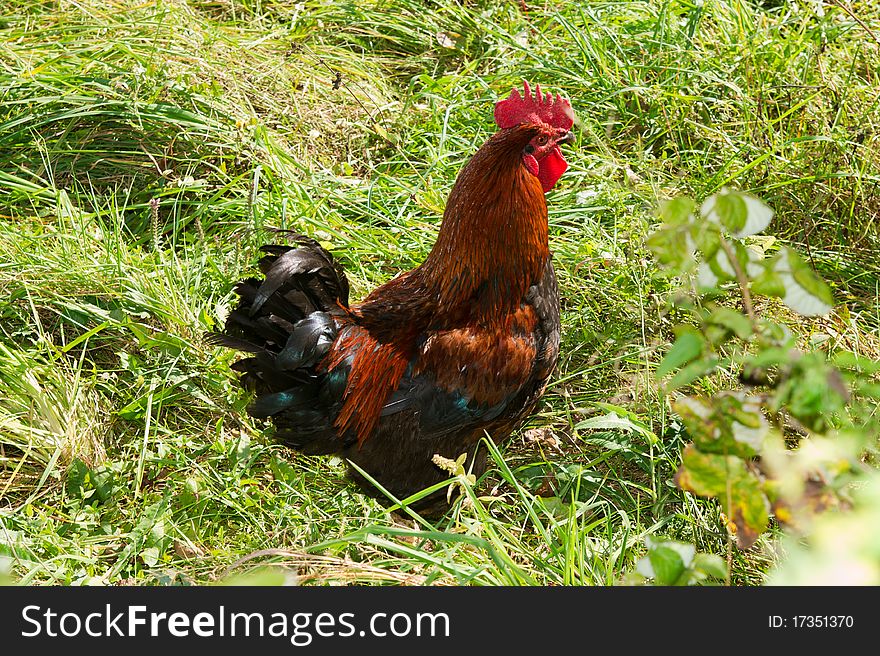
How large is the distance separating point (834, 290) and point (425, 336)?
226 centimetres

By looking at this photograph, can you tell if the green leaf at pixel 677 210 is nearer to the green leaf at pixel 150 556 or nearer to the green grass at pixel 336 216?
the green grass at pixel 336 216

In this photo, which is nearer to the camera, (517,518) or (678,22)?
(517,518)

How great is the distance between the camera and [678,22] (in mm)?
4797

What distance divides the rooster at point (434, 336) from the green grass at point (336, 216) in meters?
0.31

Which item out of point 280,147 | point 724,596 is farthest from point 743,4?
point 724,596

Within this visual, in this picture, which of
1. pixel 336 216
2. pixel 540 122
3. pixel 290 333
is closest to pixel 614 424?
pixel 540 122

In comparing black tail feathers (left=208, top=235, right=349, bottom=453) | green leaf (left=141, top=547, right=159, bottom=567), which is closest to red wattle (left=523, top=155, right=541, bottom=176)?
black tail feathers (left=208, top=235, right=349, bottom=453)

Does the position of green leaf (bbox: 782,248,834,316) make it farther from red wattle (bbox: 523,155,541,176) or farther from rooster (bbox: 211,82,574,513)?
red wattle (bbox: 523,155,541,176)

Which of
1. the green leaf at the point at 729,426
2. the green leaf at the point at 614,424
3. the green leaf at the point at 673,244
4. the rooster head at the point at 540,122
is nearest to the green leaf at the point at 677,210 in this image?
the green leaf at the point at 673,244

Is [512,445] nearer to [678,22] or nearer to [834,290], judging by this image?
[834,290]

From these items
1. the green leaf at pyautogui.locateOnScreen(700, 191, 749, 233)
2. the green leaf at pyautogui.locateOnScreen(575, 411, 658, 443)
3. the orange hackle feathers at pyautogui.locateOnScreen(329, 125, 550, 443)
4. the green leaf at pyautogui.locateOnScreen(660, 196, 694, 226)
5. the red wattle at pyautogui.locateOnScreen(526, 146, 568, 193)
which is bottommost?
the green leaf at pyautogui.locateOnScreen(575, 411, 658, 443)

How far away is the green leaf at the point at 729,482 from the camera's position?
1426 millimetres

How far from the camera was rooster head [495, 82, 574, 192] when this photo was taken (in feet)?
10.3

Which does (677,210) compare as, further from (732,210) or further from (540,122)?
(540,122)
